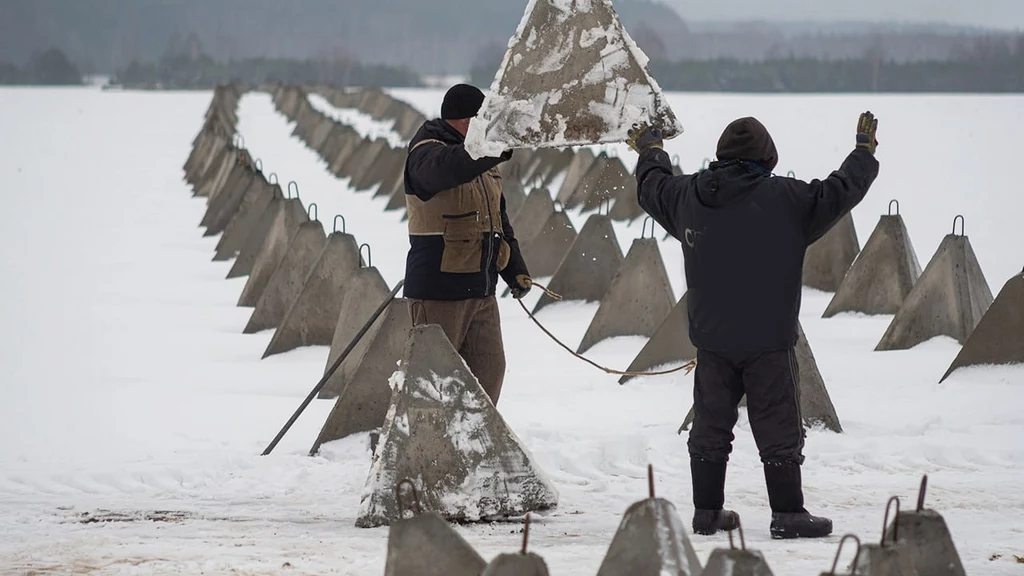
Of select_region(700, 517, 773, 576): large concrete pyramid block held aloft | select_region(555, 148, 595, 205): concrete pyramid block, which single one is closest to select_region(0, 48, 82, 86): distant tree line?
select_region(555, 148, 595, 205): concrete pyramid block

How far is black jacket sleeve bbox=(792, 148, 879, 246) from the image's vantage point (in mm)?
5066

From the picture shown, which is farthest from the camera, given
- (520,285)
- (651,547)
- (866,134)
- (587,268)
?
(587,268)

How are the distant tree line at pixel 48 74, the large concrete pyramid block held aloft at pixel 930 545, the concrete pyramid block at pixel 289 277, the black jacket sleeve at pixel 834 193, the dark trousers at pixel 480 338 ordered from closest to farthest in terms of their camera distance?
the large concrete pyramid block held aloft at pixel 930 545 → the black jacket sleeve at pixel 834 193 → the dark trousers at pixel 480 338 → the concrete pyramid block at pixel 289 277 → the distant tree line at pixel 48 74

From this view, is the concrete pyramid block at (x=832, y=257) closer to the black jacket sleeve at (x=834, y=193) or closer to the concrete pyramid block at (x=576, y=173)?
the black jacket sleeve at (x=834, y=193)

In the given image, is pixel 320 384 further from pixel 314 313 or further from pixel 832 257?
pixel 832 257

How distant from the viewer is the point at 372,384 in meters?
6.89

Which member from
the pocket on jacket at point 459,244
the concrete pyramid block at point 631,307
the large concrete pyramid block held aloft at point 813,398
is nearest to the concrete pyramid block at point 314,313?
the concrete pyramid block at point 631,307

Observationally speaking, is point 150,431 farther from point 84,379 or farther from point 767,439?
point 767,439

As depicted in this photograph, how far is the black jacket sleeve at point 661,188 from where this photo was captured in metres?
5.32

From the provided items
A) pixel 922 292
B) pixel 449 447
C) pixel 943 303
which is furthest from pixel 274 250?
pixel 449 447

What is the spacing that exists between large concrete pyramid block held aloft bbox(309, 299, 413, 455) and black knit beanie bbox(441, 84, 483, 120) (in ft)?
3.79

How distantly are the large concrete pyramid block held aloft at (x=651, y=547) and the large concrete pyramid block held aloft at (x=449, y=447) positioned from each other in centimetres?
160

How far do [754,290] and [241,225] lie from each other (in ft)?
31.3

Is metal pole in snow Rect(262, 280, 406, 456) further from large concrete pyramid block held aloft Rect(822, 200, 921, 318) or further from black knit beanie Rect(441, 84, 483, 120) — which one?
large concrete pyramid block held aloft Rect(822, 200, 921, 318)
